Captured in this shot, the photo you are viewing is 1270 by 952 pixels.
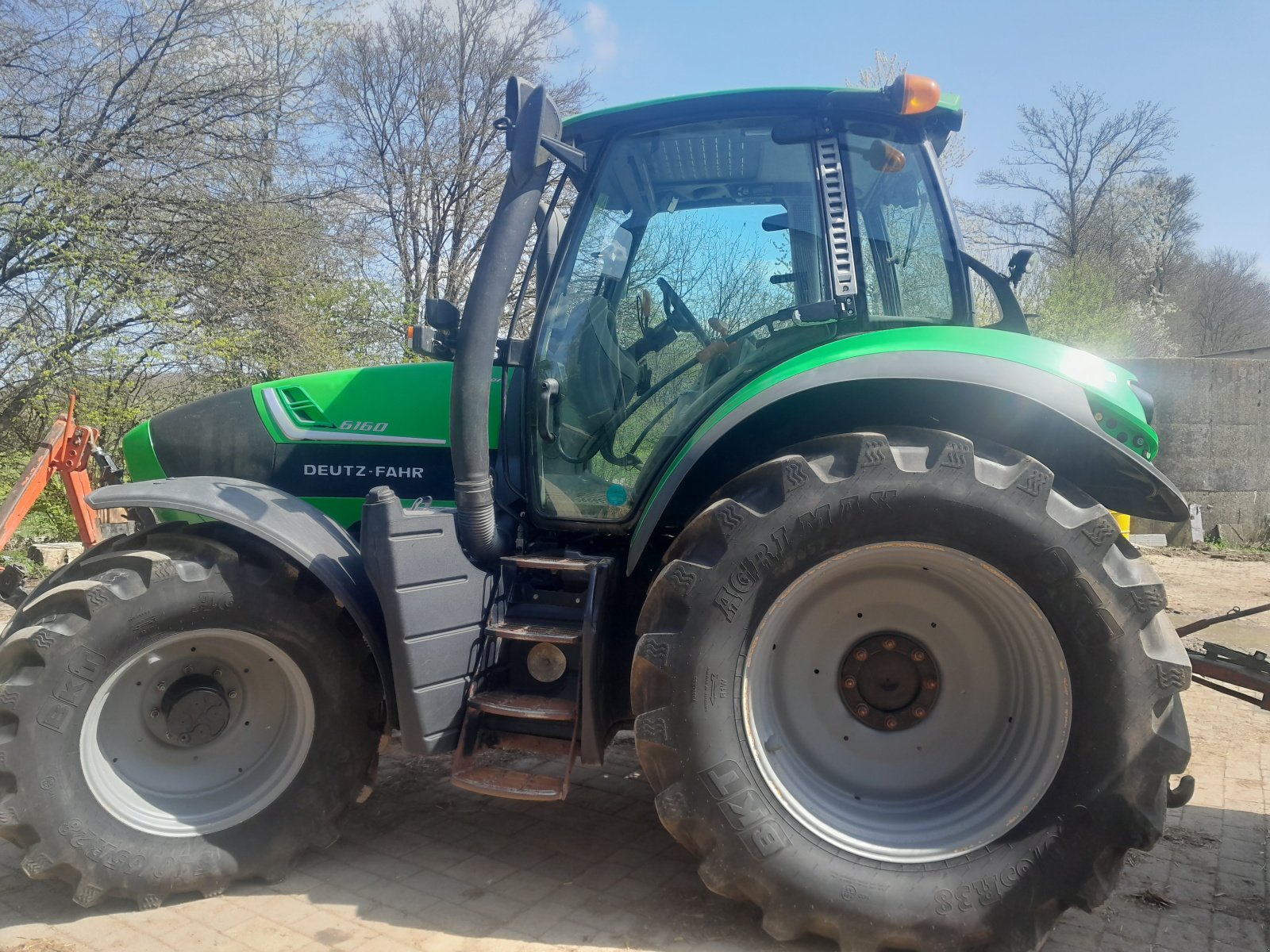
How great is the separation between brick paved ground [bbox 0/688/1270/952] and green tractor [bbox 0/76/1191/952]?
165mm

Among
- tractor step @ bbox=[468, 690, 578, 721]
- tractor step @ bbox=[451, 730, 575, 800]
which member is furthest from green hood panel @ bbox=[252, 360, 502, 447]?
tractor step @ bbox=[451, 730, 575, 800]

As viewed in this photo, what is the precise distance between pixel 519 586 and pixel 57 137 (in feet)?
31.1

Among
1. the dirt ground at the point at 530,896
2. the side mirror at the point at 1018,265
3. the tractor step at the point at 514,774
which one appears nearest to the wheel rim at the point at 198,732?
the dirt ground at the point at 530,896

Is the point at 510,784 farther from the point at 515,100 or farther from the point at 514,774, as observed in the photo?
the point at 515,100

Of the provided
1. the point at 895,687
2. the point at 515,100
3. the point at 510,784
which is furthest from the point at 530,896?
the point at 515,100

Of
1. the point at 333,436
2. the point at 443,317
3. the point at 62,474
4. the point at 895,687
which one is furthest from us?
the point at 62,474

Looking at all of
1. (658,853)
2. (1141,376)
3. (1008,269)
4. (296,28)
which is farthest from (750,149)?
(296,28)

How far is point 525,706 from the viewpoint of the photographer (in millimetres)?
2838

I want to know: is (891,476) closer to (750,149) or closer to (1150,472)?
(1150,472)

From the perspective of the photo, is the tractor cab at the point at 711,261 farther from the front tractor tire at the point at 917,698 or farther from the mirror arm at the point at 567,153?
the front tractor tire at the point at 917,698

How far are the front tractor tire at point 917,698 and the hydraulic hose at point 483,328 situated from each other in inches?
28.8

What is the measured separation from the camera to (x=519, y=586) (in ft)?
10.2

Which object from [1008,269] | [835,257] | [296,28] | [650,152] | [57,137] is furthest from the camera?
[296,28]

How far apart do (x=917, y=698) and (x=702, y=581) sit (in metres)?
0.80
